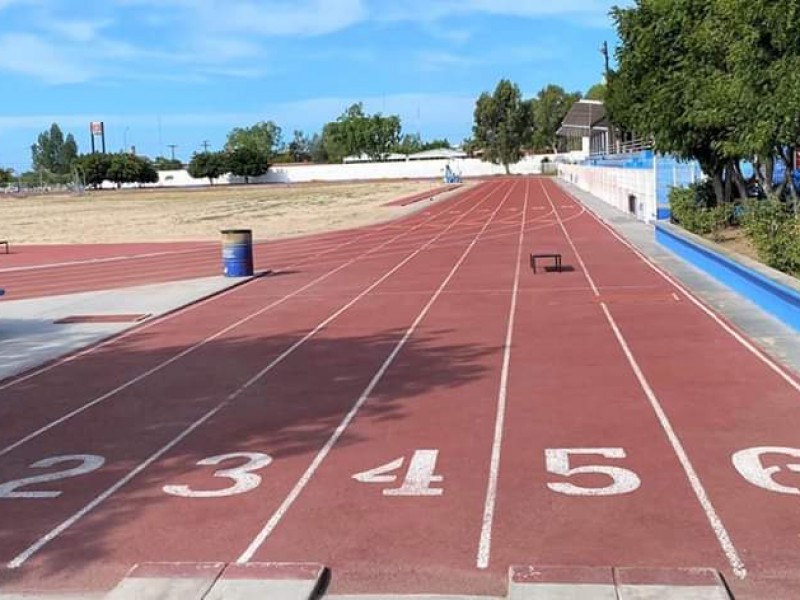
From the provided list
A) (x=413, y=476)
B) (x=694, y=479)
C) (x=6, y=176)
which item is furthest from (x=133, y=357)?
(x=6, y=176)

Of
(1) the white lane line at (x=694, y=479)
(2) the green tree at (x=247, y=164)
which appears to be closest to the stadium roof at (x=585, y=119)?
(2) the green tree at (x=247, y=164)

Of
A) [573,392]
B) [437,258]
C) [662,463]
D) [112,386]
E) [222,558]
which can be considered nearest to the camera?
[222,558]

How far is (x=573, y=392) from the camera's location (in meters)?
9.55

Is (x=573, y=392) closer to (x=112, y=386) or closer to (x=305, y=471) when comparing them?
(x=305, y=471)

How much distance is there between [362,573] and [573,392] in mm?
4639

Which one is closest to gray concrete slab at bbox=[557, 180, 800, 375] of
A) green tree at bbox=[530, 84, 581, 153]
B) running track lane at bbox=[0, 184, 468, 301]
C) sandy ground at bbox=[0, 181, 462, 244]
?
running track lane at bbox=[0, 184, 468, 301]

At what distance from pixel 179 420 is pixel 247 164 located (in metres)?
136

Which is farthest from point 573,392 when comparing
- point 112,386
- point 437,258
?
point 437,258

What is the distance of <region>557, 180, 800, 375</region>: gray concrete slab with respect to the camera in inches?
448

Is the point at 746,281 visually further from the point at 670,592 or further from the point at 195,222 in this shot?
the point at 195,222

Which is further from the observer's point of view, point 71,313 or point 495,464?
point 71,313

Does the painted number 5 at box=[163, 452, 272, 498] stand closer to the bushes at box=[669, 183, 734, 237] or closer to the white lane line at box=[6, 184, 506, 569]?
the white lane line at box=[6, 184, 506, 569]

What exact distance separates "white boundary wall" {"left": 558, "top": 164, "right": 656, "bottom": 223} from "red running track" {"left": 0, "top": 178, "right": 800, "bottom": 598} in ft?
58.5

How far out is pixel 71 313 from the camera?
1697 cm
